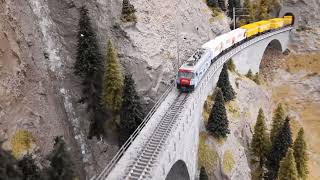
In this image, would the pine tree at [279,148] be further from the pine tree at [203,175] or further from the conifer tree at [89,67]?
the conifer tree at [89,67]

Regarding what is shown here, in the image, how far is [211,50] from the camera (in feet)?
184

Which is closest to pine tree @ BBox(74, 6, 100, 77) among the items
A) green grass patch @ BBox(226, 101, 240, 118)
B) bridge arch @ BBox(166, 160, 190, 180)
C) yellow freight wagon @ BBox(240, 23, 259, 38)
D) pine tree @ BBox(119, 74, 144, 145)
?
pine tree @ BBox(119, 74, 144, 145)

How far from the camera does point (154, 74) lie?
49.5 meters

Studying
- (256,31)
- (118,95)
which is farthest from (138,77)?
(256,31)

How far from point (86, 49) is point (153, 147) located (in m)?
16.3

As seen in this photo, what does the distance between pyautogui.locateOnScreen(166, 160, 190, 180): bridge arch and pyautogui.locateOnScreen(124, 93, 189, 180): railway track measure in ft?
16.6

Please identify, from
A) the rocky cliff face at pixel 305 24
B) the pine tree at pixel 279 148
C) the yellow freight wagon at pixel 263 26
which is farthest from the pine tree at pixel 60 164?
the rocky cliff face at pixel 305 24

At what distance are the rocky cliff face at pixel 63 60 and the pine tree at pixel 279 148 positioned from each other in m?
17.8

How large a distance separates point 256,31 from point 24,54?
51.0 m

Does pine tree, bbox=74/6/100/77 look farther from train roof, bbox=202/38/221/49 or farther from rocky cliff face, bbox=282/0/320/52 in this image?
rocky cliff face, bbox=282/0/320/52

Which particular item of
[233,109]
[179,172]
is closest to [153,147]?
[179,172]

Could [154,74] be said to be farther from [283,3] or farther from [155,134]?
[283,3]

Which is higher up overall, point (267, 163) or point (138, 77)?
point (138, 77)

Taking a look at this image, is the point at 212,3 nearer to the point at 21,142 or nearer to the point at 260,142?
the point at 260,142
